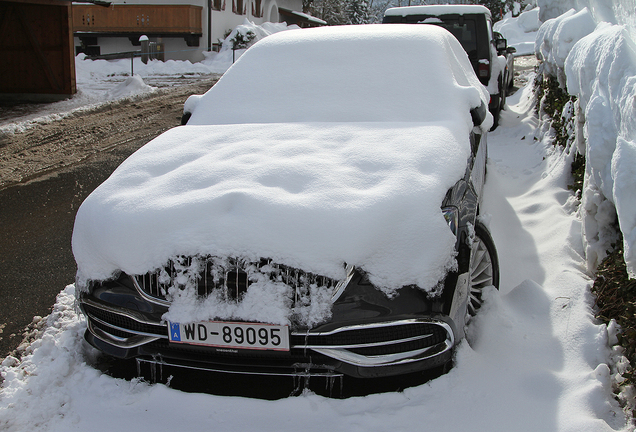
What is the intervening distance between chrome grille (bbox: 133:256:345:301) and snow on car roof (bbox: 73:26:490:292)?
0.05 meters

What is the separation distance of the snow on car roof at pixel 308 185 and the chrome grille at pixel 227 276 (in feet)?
0.15

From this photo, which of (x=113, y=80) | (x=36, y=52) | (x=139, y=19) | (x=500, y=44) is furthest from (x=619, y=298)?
(x=139, y=19)

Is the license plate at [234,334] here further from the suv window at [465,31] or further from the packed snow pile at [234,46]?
the packed snow pile at [234,46]

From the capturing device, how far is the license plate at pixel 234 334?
2248 millimetres

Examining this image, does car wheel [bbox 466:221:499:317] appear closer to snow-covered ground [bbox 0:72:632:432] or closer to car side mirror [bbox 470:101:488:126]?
snow-covered ground [bbox 0:72:632:432]

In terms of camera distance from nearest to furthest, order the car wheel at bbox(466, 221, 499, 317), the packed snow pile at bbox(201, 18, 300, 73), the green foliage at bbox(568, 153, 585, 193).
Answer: the car wheel at bbox(466, 221, 499, 317)
the green foliage at bbox(568, 153, 585, 193)
the packed snow pile at bbox(201, 18, 300, 73)

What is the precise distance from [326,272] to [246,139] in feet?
4.42

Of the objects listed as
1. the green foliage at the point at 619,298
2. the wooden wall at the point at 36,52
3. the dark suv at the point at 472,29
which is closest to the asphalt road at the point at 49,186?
the wooden wall at the point at 36,52

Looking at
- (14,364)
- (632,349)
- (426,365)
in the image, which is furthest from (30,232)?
(632,349)

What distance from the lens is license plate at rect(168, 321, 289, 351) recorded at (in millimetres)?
2248

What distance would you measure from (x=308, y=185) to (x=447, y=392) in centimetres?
114

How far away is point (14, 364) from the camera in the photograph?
289 cm

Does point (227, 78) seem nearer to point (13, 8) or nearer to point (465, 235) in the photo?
point (465, 235)

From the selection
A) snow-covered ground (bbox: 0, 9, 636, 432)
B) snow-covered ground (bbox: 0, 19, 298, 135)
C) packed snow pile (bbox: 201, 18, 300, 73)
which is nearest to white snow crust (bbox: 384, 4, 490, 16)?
snow-covered ground (bbox: 0, 9, 636, 432)
